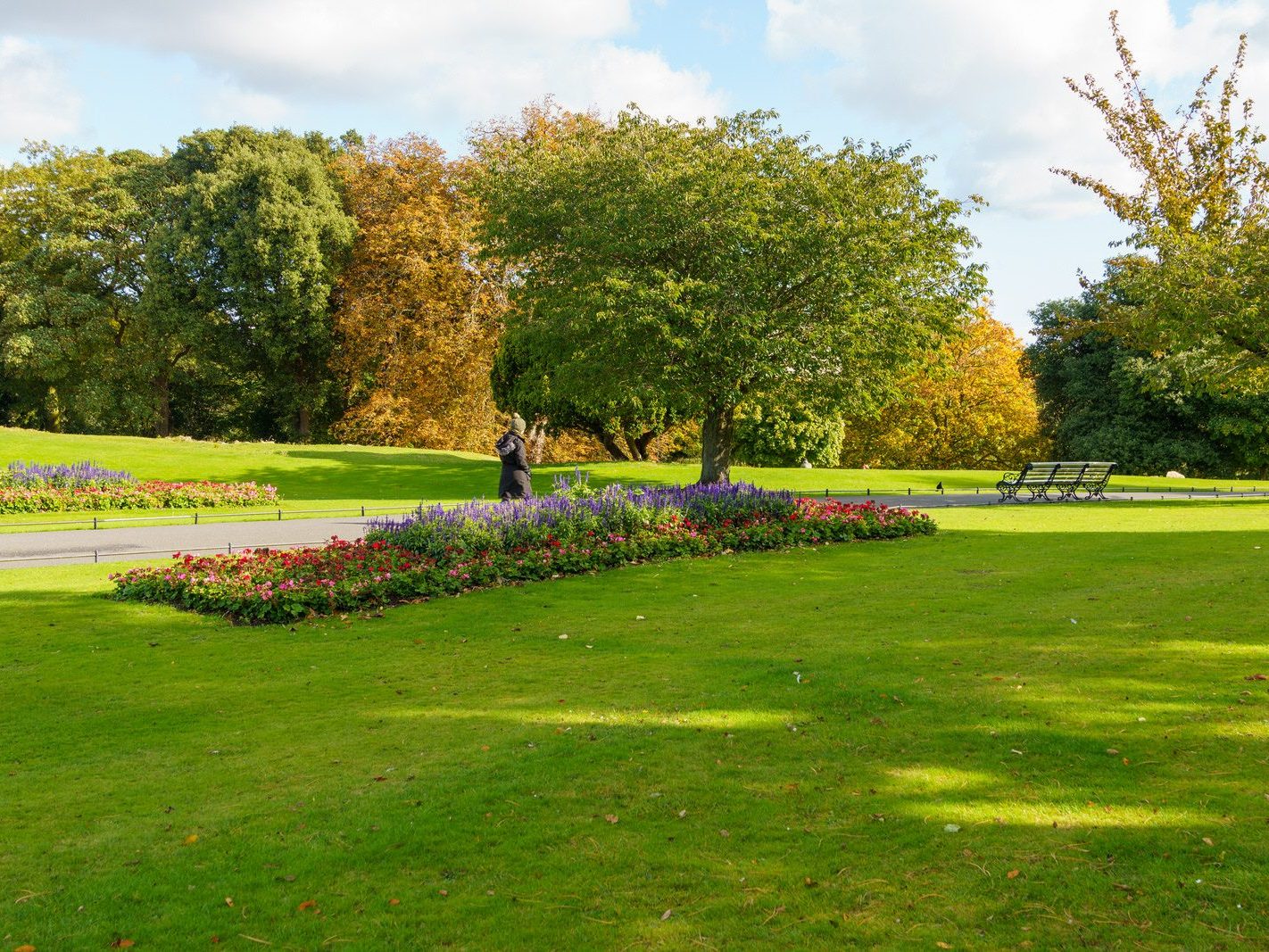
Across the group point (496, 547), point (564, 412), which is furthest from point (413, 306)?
point (496, 547)

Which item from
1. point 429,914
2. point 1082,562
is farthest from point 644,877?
point 1082,562

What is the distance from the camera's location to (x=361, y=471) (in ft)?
100

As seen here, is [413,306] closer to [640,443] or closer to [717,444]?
[640,443]

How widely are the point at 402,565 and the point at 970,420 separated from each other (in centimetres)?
4220

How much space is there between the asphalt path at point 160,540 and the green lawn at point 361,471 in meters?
6.70

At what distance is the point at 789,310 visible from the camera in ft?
57.6

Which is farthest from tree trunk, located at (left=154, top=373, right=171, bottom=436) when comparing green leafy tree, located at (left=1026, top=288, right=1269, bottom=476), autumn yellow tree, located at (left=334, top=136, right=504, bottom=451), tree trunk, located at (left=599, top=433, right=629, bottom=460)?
green leafy tree, located at (left=1026, top=288, right=1269, bottom=476)

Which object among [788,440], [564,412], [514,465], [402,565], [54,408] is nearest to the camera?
[402,565]

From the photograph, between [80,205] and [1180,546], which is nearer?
[1180,546]

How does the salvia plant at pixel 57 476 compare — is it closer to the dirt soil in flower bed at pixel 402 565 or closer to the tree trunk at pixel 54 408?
the dirt soil in flower bed at pixel 402 565

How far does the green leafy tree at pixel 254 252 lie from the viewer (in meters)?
39.2

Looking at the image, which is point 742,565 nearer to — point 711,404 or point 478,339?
point 711,404

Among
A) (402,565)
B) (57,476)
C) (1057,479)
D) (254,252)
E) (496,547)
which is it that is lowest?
(402,565)

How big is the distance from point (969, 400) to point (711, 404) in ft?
111
